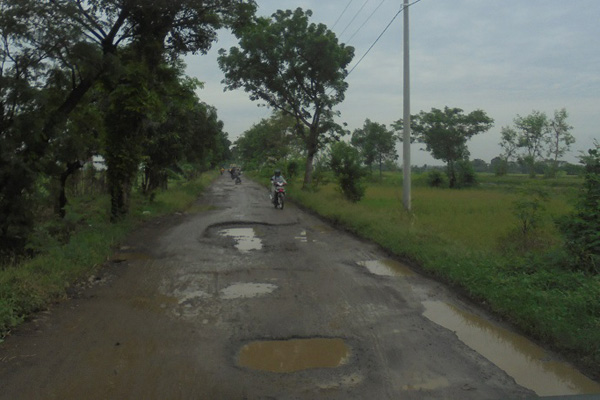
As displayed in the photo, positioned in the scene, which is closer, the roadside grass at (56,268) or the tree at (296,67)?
the roadside grass at (56,268)

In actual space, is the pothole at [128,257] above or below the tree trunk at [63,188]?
below

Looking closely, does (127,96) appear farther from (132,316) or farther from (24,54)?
(132,316)

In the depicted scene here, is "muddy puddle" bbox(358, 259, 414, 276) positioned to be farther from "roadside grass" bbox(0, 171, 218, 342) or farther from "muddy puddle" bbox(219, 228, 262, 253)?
"roadside grass" bbox(0, 171, 218, 342)

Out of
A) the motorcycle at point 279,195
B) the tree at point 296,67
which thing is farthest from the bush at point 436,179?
the motorcycle at point 279,195

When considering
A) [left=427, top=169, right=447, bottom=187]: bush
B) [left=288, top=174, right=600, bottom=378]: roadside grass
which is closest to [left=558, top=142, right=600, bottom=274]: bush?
[left=288, top=174, right=600, bottom=378]: roadside grass

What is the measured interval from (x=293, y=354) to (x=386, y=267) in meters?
4.37

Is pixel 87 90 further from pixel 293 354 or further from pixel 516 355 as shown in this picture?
pixel 516 355

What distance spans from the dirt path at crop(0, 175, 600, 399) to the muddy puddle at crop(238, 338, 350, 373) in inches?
0.7

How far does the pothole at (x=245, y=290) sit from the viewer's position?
6.39 m

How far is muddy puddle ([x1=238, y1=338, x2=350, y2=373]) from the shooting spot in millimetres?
4113

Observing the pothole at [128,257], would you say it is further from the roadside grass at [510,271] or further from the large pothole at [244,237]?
the roadside grass at [510,271]

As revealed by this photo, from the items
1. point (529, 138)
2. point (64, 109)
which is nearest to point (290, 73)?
point (64, 109)

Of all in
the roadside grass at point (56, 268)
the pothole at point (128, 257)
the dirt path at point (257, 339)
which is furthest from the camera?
the pothole at point (128, 257)

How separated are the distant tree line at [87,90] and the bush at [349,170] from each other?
614 cm
